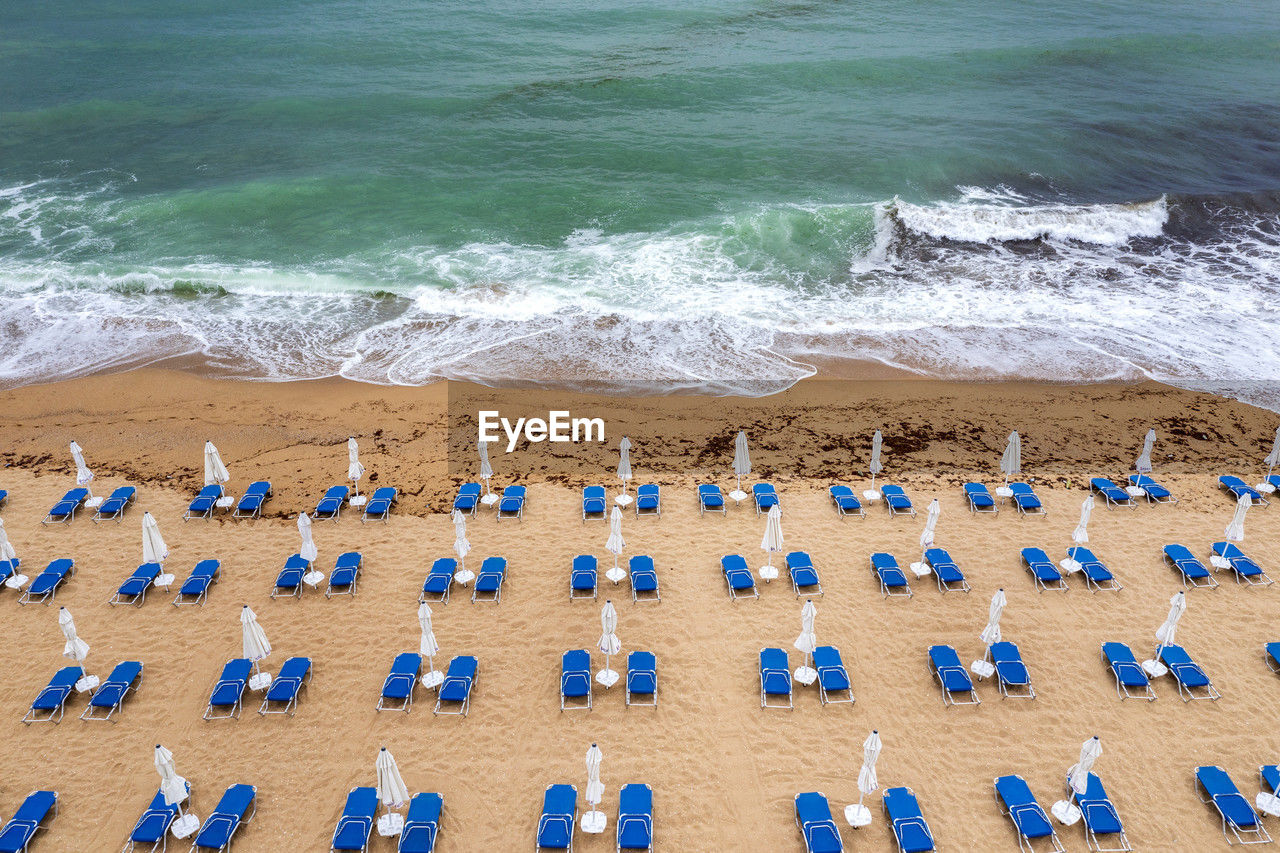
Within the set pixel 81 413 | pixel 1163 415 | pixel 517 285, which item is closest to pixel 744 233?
pixel 517 285

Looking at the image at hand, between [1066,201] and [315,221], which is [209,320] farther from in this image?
[1066,201]

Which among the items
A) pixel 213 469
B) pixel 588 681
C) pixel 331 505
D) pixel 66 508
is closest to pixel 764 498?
pixel 588 681

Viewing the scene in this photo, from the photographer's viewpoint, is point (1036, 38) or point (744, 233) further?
point (1036, 38)

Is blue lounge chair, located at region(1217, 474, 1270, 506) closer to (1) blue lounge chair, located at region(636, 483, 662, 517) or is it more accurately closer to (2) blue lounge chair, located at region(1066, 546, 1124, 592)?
(2) blue lounge chair, located at region(1066, 546, 1124, 592)

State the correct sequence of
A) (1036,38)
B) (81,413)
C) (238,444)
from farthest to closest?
1. (1036,38)
2. (81,413)
3. (238,444)

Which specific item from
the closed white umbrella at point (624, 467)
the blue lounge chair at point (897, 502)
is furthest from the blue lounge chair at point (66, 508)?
the blue lounge chair at point (897, 502)

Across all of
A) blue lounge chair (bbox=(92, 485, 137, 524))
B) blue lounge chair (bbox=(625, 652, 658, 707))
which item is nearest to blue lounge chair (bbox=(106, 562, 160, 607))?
blue lounge chair (bbox=(92, 485, 137, 524))

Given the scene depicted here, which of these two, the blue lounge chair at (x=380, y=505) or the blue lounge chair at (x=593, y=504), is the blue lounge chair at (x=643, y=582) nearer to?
the blue lounge chair at (x=593, y=504)

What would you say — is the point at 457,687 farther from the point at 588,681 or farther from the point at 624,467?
the point at 624,467
